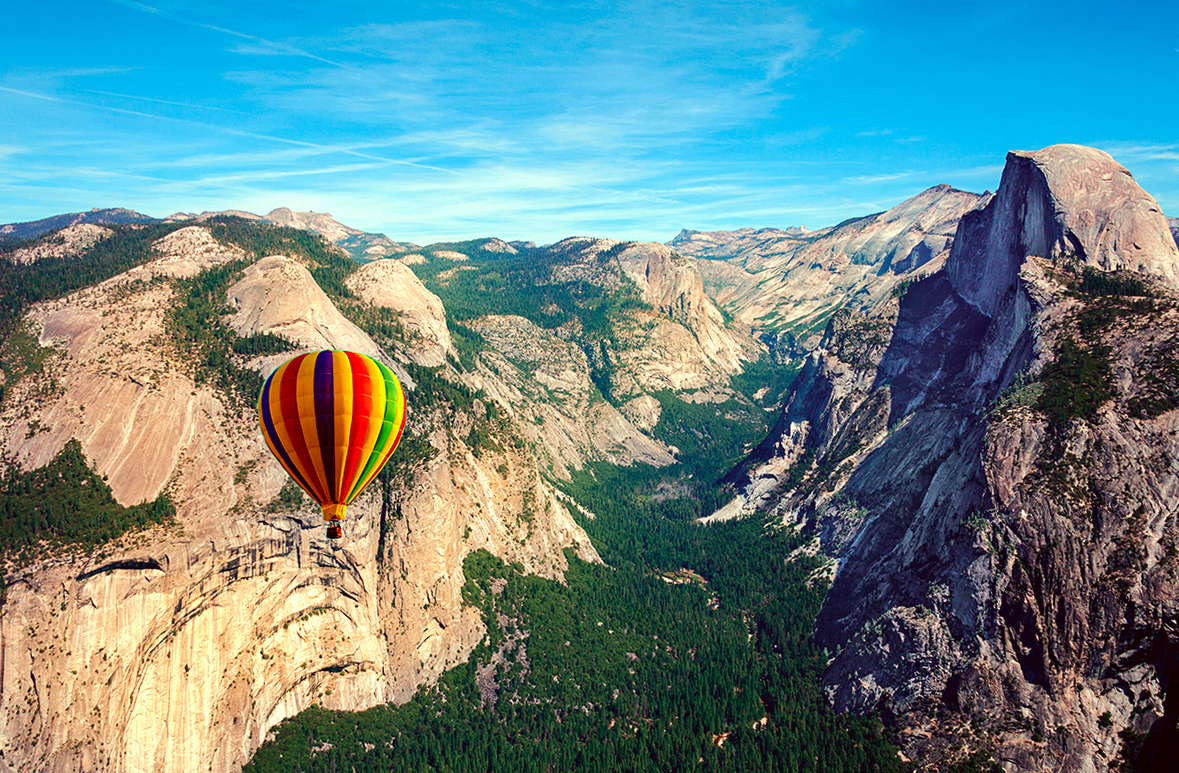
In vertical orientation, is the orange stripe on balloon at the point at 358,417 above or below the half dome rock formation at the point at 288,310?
below

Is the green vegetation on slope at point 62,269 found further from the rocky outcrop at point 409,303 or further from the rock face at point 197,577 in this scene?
the rocky outcrop at point 409,303

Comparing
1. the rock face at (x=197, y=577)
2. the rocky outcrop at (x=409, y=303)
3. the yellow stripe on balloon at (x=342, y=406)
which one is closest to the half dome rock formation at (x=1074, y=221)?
the rock face at (x=197, y=577)

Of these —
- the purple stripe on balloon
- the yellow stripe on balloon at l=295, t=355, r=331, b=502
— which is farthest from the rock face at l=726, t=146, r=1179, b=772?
the yellow stripe on balloon at l=295, t=355, r=331, b=502

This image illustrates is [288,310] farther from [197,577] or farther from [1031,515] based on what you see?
[1031,515]

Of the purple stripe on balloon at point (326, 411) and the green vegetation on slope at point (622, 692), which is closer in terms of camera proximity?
the purple stripe on balloon at point (326, 411)

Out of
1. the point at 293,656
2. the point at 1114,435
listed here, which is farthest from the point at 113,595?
the point at 1114,435

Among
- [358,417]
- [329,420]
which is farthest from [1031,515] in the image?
[329,420]

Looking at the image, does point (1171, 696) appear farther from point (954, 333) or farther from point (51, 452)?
point (51, 452)
